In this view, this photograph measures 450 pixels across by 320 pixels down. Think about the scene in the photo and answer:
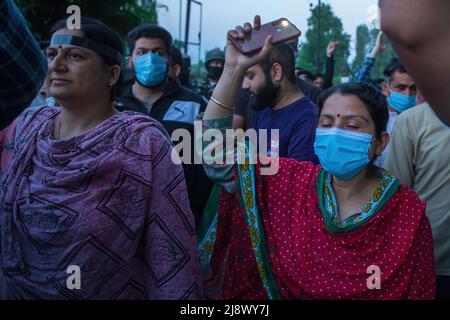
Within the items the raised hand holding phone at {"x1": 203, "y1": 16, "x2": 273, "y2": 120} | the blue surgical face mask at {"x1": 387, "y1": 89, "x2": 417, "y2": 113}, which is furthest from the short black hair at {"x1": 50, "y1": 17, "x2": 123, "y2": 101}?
the blue surgical face mask at {"x1": 387, "y1": 89, "x2": 417, "y2": 113}

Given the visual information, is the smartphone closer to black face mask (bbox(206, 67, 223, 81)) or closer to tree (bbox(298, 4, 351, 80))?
black face mask (bbox(206, 67, 223, 81))

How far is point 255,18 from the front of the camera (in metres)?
1.79

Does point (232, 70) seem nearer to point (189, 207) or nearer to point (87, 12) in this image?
point (189, 207)

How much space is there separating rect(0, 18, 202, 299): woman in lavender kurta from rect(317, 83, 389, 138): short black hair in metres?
0.78

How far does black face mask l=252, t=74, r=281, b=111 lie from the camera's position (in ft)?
9.10

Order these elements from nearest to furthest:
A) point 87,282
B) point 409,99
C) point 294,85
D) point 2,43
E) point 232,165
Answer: point 2,43
point 87,282
point 232,165
point 294,85
point 409,99

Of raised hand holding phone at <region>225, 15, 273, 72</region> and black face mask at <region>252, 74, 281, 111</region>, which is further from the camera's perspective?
black face mask at <region>252, 74, 281, 111</region>

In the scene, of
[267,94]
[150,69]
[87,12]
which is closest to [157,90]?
[150,69]

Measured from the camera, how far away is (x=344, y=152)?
72.4 inches

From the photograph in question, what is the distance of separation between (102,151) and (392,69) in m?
2.47

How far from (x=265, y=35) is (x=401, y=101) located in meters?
1.86

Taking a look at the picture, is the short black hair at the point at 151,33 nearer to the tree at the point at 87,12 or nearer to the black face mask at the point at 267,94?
the black face mask at the point at 267,94
